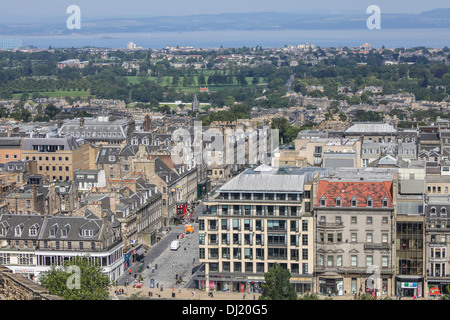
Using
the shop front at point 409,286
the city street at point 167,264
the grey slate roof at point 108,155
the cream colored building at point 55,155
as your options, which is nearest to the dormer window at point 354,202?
the shop front at point 409,286

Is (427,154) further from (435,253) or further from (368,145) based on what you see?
(435,253)

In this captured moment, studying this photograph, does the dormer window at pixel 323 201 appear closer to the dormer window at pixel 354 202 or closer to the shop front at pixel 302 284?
the dormer window at pixel 354 202

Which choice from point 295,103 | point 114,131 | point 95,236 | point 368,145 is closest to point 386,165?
point 368,145

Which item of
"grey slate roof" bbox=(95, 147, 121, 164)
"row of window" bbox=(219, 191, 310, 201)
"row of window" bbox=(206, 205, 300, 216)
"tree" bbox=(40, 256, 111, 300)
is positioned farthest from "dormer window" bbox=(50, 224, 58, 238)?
"grey slate roof" bbox=(95, 147, 121, 164)

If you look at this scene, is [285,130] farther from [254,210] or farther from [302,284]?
[302,284]

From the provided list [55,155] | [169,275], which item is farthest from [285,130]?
[169,275]

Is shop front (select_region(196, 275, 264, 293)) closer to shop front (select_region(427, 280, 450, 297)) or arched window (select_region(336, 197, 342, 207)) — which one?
arched window (select_region(336, 197, 342, 207))
